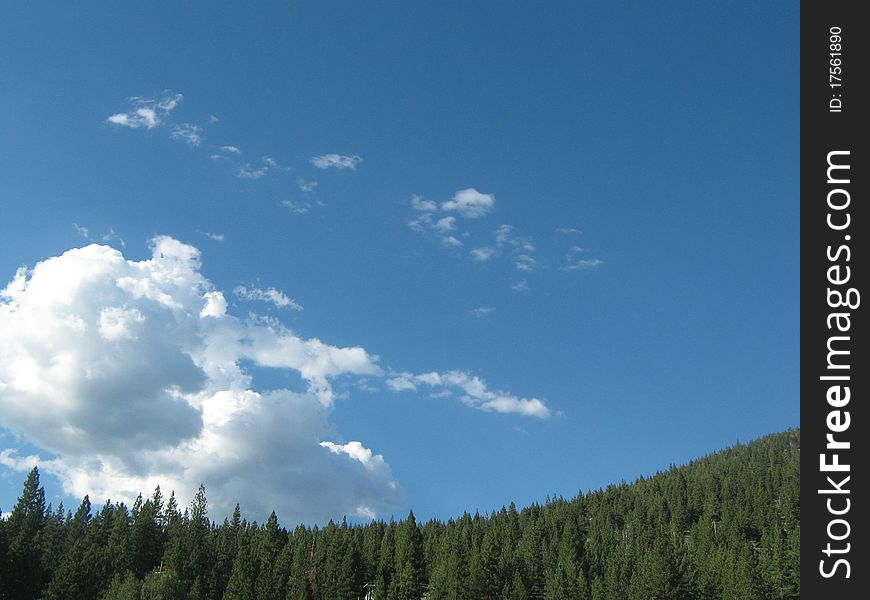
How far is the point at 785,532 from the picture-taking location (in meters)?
196

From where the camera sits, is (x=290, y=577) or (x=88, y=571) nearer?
(x=88, y=571)
